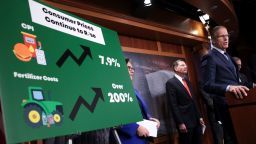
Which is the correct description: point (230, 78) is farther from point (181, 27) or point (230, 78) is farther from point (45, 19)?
point (181, 27)

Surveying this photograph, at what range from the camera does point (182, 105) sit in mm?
3359

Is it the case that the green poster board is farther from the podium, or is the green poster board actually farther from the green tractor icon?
the podium

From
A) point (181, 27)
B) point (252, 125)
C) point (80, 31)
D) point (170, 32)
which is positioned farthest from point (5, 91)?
point (181, 27)

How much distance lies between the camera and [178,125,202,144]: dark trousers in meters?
3.30

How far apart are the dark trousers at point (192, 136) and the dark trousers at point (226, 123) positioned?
52.7 inches

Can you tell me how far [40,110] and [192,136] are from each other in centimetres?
272

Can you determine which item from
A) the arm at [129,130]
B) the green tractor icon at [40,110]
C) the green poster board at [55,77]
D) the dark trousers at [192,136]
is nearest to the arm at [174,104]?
the dark trousers at [192,136]

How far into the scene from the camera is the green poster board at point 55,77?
935mm

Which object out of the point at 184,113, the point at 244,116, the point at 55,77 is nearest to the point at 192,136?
the point at 184,113

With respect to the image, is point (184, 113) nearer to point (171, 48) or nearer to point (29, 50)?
point (171, 48)

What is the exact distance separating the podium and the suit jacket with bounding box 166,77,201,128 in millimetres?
1538

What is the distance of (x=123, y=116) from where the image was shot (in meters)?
1.42

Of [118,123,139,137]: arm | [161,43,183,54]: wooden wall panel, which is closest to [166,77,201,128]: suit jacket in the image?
[161,43,183,54]: wooden wall panel

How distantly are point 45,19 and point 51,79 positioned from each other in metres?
0.31
